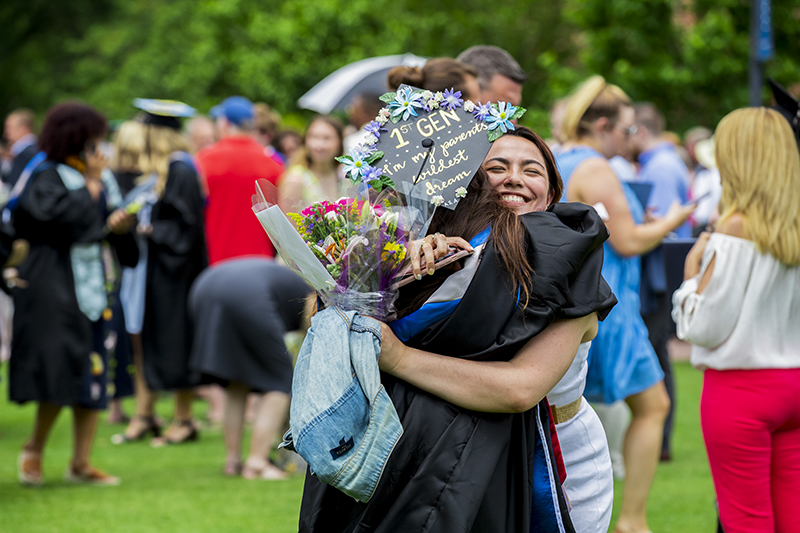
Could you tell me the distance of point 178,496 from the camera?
5.86 metres

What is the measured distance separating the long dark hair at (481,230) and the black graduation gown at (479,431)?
0.10 feet

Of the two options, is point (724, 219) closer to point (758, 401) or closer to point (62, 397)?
point (758, 401)

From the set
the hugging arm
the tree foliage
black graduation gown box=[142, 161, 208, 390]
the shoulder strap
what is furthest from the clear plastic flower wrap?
the tree foliage

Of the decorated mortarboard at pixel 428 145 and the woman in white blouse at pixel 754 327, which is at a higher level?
the decorated mortarboard at pixel 428 145

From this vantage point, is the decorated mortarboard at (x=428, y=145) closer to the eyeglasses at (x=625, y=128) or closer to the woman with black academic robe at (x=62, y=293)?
the eyeglasses at (x=625, y=128)

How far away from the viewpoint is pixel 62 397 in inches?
225

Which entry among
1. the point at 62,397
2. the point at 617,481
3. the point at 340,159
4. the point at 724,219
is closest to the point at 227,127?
the point at 62,397

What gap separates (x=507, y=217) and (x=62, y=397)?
4.25m

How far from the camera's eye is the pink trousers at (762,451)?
3.42 m

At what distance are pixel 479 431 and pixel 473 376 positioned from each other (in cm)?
14

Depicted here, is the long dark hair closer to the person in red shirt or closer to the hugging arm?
the hugging arm

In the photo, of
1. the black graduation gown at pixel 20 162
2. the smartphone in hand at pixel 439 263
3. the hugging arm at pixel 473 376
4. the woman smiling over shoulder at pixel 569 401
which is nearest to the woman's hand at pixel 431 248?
the smartphone in hand at pixel 439 263

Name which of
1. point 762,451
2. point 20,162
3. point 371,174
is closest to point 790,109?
point 762,451

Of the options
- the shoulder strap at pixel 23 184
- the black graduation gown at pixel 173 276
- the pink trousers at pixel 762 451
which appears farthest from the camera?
the black graduation gown at pixel 173 276
